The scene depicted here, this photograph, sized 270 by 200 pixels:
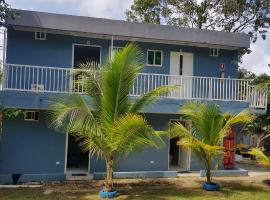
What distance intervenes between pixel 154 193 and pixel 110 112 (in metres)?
3.00

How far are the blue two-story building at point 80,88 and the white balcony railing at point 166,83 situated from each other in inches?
1.4

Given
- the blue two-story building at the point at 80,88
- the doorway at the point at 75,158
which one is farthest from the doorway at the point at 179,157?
the doorway at the point at 75,158

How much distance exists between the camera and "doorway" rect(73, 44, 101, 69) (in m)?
16.1

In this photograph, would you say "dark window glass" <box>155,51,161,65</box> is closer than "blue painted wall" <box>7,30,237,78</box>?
No

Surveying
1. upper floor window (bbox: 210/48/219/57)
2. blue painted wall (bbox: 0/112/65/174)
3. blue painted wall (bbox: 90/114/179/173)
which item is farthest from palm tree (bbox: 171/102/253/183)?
upper floor window (bbox: 210/48/219/57)

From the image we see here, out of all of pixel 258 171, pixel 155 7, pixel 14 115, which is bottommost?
pixel 258 171

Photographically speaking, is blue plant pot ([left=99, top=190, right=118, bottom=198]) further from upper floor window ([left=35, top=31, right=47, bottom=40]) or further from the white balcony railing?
upper floor window ([left=35, top=31, right=47, bottom=40])

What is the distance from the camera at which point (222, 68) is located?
17.1 m

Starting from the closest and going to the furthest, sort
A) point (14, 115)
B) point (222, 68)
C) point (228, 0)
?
point (14, 115), point (222, 68), point (228, 0)

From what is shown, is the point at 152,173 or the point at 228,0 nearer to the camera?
the point at 152,173

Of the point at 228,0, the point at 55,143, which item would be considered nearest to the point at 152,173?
the point at 55,143

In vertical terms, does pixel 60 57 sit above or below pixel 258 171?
above

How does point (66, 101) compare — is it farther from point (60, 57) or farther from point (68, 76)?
point (60, 57)

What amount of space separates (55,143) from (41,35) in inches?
169
